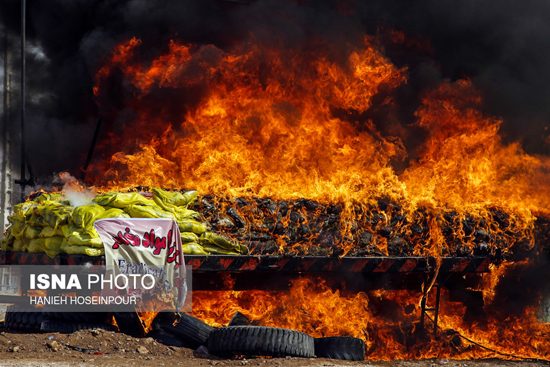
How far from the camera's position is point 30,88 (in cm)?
1429

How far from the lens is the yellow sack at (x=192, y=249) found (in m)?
6.49

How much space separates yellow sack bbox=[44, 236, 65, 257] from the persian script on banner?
0.63 metres

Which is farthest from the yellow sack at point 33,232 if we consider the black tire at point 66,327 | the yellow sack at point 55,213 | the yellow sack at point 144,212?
the yellow sack at point 144,212

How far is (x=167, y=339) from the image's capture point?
6.45 metres

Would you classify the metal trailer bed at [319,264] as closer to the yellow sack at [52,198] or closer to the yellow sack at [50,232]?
the yellow sack at [50,232]

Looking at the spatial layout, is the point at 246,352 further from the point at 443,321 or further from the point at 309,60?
the point at 309,60

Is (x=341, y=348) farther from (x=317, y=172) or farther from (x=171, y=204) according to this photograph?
(x=317, y=172)

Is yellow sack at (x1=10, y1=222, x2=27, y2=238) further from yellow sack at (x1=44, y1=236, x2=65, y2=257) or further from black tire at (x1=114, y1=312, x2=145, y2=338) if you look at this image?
black tire at (x1=114, y1=312, x2=145, y2=338)

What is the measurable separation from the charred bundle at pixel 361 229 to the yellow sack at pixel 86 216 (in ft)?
3.98

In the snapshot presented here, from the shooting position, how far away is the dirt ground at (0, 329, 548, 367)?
5.56 metres

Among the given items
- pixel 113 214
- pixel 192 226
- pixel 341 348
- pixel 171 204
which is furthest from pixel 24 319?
pixel 341 348

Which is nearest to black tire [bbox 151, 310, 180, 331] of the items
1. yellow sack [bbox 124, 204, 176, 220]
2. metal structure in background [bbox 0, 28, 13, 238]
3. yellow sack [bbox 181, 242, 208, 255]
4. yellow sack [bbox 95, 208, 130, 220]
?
yellow sack [bbox 181, 242, 208, 255]

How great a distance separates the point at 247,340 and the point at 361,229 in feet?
6.94

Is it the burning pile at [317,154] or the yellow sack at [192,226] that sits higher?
the burning pile at [317,154]
